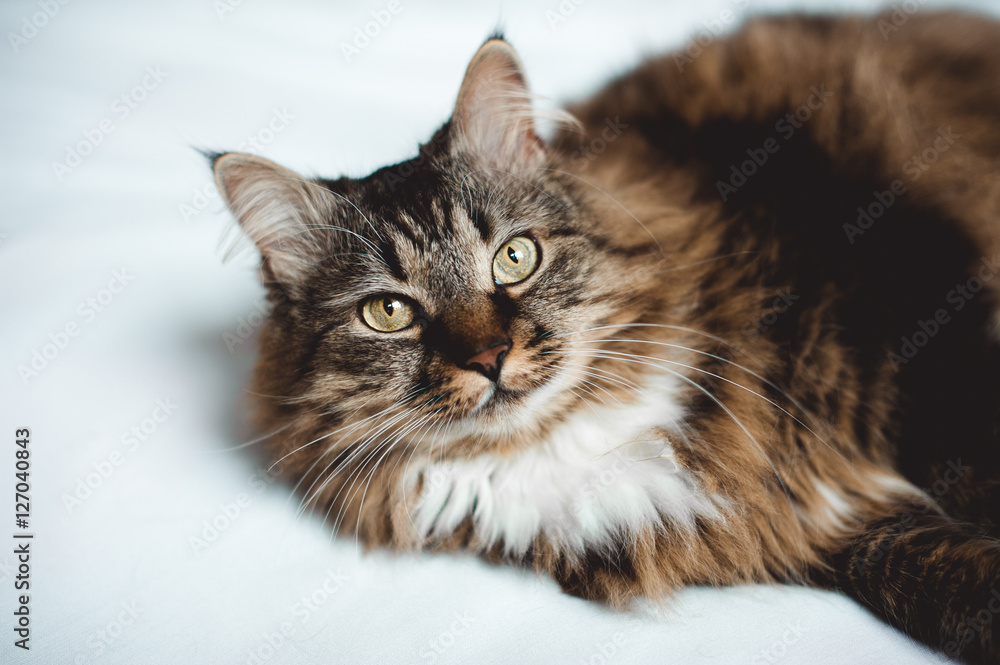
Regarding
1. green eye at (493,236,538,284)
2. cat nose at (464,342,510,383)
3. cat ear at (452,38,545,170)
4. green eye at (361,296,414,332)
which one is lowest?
cat nose at (464,342,510,383)

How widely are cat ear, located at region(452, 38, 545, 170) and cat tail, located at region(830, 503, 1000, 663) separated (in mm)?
978

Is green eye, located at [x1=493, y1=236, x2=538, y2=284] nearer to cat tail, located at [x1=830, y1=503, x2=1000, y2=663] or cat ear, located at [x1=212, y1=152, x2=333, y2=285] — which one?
cat ear, located at [x1=212, y1=152, x2=333, y2=285]

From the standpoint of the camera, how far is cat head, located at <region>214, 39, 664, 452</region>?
1101 mm

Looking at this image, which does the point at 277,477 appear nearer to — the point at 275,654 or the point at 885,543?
the point at 275,654

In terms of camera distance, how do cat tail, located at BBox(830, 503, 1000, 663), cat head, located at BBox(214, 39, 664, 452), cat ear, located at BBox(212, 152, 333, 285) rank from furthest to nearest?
cat ear, located at BBox(212, 152, 333, 285) → cat head, located at BBox(214, 39, 664, 452) → cat tail, located at BBox(830, 503, 1000, 663)

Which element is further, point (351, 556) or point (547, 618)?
point (351, 556)

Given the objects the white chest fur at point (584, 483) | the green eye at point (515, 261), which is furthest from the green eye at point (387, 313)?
the white chest fur at point (584, 483)

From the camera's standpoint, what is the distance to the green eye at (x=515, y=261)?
1193 millimetres

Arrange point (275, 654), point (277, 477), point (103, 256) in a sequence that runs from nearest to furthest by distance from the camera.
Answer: point (275, 654), point (277, 477), point (103, 256)

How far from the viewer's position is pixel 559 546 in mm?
1204

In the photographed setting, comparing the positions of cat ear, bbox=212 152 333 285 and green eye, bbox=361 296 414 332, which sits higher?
cat ear, bbox=212 152 333 285

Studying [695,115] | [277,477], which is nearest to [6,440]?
[277,477]

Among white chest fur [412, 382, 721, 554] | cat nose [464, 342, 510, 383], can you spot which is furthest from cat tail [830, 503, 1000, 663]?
cat nose [464, 342, 510, 383]

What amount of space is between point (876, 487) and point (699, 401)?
1.22 feet
